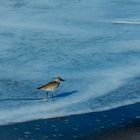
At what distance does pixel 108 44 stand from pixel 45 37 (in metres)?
1.51

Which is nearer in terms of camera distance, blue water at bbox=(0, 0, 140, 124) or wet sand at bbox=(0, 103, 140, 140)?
wet sand at bbox=(0, 103, 140, 140)

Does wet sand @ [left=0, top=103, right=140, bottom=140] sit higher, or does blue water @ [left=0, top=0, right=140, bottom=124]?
blue water @ [left=0, top=0, right=140, bottom=124]

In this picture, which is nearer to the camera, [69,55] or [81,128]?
[81,128]

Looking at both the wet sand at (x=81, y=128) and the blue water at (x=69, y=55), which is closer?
the wet sand at (x=81, y=128)

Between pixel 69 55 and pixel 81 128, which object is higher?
pixel 69 55

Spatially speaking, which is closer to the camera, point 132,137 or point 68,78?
point 132,137

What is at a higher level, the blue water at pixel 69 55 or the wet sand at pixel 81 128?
the blue water at pixel 69 55

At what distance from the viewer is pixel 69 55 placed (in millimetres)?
9836

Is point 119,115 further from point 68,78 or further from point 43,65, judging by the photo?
point 43,65

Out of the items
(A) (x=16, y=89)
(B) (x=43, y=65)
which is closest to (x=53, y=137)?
(A) (x=16, y=89)

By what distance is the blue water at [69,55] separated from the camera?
7316mm

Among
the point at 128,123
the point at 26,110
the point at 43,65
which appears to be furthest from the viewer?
the point at 43,65

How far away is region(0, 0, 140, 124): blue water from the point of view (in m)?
7.32

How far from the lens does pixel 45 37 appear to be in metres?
11.3
